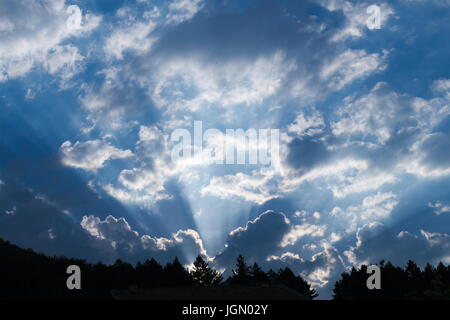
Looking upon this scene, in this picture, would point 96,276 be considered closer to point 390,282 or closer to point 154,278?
point 154,278

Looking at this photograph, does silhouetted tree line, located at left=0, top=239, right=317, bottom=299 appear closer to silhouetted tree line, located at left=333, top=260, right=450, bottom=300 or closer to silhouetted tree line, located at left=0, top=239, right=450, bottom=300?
silhouetted tree line, located at left=0, top=239, right=450, bottom=300

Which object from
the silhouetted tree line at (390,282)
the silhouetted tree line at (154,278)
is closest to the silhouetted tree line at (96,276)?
the silhouetted tree line at (154,278)

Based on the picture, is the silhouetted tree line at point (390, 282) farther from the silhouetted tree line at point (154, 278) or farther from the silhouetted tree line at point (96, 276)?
the silhouetted tree line at point (96, 276)

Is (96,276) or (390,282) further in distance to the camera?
(390,282)

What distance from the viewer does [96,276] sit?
101625 millimetres

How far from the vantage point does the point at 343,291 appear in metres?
112

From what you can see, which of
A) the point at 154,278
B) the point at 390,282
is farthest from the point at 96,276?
the point at 390,282

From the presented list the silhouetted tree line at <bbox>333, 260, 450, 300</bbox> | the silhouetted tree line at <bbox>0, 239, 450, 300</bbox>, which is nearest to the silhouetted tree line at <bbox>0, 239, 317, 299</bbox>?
the silhouetted tree line at <bbox>0, 239, 450, 300</bbox>

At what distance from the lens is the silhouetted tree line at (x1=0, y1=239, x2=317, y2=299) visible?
264 feet

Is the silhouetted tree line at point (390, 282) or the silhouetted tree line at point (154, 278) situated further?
the silhouetted tree line at point (390, 282)

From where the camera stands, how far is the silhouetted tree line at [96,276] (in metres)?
80.4
